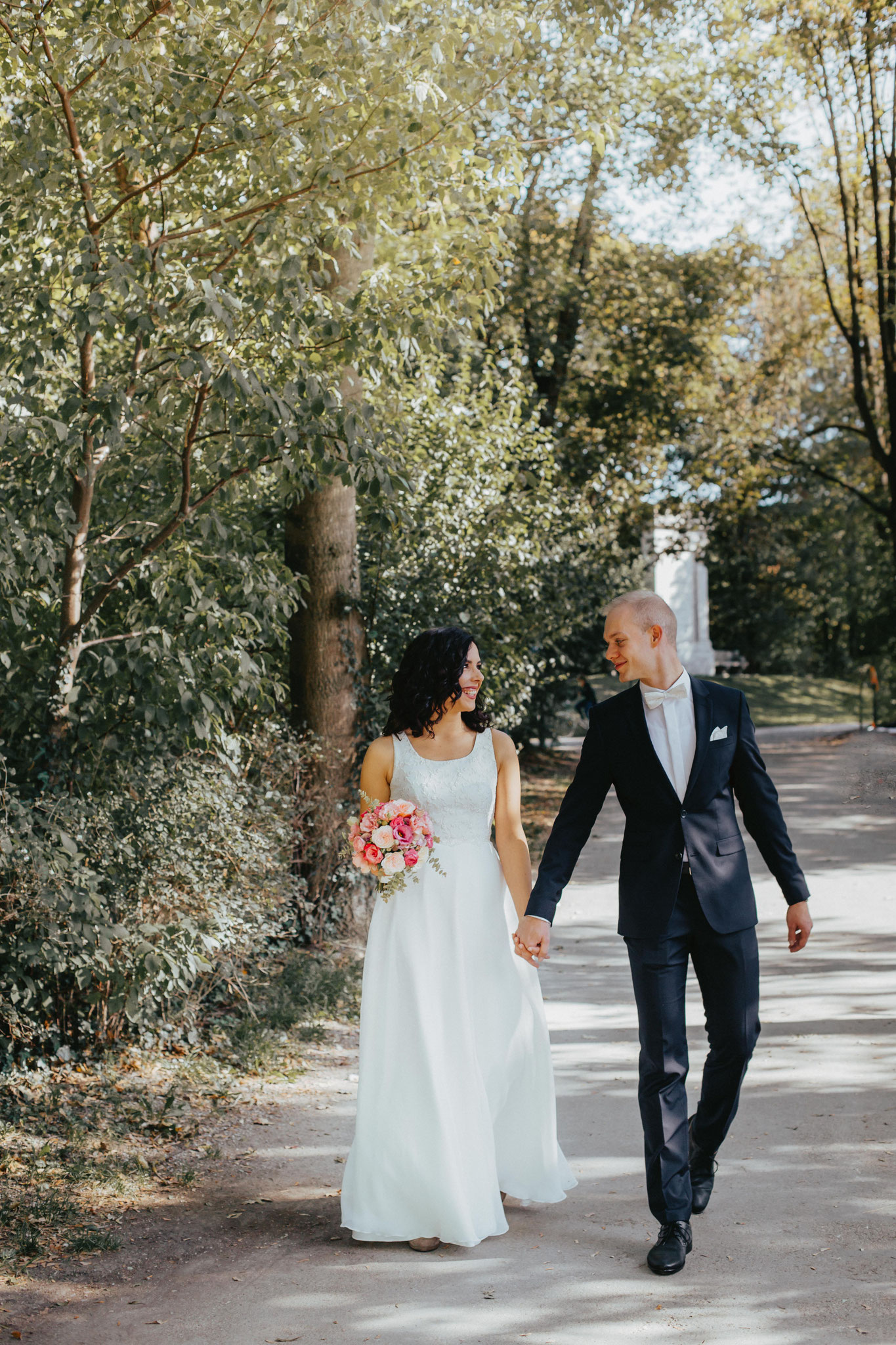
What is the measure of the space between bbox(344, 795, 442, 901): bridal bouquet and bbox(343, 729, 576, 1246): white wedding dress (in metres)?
0.08

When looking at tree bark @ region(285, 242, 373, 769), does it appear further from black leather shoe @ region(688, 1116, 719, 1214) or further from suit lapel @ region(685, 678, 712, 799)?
suit lapel @ region(685, 678, 712, 799)

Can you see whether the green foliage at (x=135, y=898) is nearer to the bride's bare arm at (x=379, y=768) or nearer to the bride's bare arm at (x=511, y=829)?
the bride's bare arm at (x=379, y=768)

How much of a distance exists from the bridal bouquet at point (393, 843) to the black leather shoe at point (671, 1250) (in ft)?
4.81

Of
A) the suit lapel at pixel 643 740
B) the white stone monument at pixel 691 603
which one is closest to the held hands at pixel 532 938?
the suit lapel at pixel 643 740

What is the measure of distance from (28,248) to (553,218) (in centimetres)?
1710

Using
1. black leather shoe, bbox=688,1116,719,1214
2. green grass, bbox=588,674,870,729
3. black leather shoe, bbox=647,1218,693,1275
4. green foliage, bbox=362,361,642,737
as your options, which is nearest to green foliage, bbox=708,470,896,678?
green grass, bbox=588,674,870,729

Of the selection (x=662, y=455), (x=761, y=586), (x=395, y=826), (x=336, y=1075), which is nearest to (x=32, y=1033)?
(x=336, y=1075)

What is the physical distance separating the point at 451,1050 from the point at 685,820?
1200 mm

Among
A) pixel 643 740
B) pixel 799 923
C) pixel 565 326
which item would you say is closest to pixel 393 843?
pixel 643 740

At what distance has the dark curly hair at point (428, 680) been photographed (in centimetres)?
496

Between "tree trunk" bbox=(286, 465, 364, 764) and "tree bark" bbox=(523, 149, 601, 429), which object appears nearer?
"tree trunk" bbox=(286, 465, 364, 764)

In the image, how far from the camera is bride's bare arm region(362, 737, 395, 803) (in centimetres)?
507

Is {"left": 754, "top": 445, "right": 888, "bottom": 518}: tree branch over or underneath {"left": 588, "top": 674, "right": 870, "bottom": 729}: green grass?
over

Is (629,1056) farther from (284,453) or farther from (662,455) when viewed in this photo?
(662,455)
